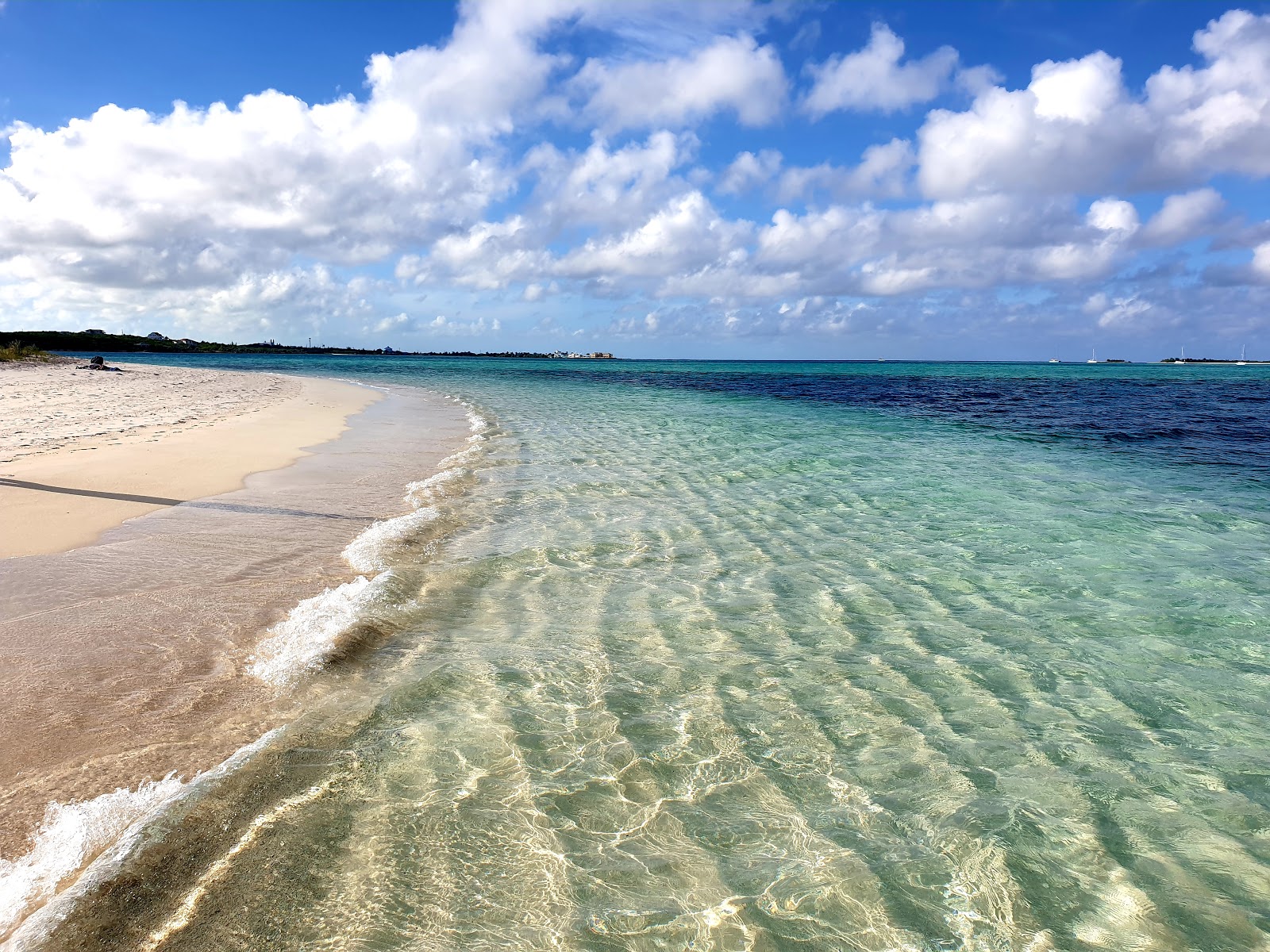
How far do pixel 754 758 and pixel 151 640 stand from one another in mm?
4330

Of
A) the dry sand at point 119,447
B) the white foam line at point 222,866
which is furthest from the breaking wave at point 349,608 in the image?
the dry sand at point 119,447

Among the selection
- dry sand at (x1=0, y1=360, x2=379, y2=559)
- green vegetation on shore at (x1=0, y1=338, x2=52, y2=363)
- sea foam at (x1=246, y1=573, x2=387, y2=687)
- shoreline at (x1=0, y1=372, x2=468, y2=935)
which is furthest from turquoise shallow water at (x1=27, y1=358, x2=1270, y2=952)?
green vegetation on shore at (x1=0, y1=338, x2=52, y2=363)

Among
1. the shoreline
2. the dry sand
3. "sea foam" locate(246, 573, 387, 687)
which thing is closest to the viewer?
the shoreline

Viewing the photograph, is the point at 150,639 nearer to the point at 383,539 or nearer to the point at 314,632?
the point at 314,632

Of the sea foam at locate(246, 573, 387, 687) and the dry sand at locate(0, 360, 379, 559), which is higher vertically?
the dry sand at locate(0, 360, 379, 559)

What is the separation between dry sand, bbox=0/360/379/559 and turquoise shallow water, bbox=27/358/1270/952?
13.0 ft

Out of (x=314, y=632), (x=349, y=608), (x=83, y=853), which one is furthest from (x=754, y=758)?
(x=349, y=608)

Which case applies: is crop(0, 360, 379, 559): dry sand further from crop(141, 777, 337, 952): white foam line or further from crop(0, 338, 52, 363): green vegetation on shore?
crop(0, 338, 52, 363): green vegetation on shore

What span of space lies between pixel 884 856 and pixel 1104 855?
42.9 inches

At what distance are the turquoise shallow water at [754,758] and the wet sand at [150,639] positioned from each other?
0.55 metres

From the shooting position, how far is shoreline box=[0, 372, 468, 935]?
362 cm

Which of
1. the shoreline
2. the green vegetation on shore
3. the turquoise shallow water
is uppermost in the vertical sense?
the green vegetation on shore

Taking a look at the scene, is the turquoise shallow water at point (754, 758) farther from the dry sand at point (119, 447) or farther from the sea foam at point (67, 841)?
the dry sand at point (119, 447)

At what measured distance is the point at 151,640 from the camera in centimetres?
509
